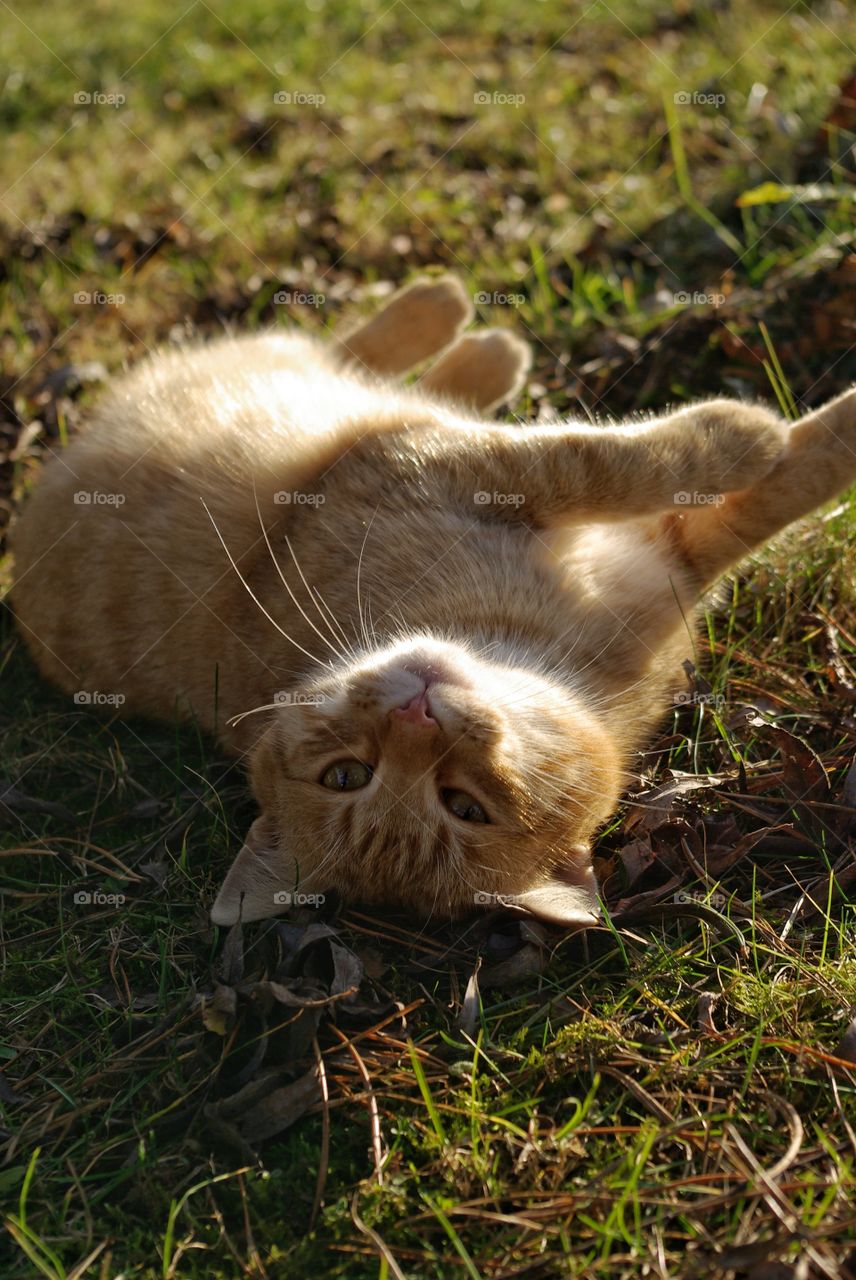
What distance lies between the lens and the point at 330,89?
6375 millimetres

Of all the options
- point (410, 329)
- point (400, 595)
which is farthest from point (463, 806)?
point (410, 329)

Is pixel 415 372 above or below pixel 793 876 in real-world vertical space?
above

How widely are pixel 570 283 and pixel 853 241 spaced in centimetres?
122

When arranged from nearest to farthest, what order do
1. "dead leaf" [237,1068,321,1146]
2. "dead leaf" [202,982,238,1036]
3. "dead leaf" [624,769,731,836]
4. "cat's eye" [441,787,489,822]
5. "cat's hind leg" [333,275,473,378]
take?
"dead leaf" [237,1068,321,1146] < "dead leaf" [202,982,238,1036] < "cat's eye" [441,787,489,822] < "dead leaf" [624,769,731,836] < "cat's hind leg" [333,275,473,378]

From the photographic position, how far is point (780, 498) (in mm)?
3369

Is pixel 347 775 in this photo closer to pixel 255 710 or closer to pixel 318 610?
pixel 255 710

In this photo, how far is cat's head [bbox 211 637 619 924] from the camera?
271 cm

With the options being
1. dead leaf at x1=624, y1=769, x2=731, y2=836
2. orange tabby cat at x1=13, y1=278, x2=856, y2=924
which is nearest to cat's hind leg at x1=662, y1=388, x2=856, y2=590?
orange tabby cat at x1=13, y1=278, x2=856, y2=924

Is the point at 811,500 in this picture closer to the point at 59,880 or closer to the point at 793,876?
the point at 793,876

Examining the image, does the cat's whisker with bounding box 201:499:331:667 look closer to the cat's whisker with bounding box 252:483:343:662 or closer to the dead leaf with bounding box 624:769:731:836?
the cat's whisker with bounding box 252:483:343:662

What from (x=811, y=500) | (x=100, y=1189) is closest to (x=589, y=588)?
(x=811, y=500)

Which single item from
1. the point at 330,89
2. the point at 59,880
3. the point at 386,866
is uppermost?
the point at 330,89

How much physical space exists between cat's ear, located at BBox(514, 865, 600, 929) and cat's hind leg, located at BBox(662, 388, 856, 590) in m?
1.09

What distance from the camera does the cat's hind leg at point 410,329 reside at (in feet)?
14.5
